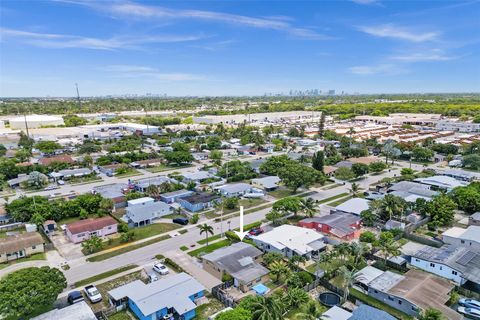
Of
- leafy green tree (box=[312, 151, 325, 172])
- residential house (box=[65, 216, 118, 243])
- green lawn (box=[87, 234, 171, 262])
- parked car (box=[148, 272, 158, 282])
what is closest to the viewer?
parked car (box=[148, 272, 158, 282])

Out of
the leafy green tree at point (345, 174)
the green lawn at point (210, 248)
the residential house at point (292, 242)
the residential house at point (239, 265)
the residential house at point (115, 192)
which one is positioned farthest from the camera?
the leafy green tree at point (345, 174)

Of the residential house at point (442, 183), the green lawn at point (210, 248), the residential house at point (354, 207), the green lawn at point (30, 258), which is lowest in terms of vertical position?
the green lawn at point (30, 258)

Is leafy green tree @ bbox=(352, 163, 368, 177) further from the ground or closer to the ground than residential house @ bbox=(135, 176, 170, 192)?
further from the ground

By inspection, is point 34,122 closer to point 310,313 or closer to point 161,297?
point 161,297

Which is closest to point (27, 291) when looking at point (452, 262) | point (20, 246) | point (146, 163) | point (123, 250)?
point (123, 250)

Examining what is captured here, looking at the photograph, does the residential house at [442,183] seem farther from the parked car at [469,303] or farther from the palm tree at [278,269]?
the palm tree at [278,269]

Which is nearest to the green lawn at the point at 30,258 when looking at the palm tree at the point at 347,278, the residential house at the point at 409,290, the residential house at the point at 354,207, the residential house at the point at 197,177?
the residential house at the point at 197,177

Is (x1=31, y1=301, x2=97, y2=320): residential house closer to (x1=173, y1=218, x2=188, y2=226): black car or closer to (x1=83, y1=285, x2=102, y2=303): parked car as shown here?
(x1=83, y1=285, x2=102, y2=303): parked car

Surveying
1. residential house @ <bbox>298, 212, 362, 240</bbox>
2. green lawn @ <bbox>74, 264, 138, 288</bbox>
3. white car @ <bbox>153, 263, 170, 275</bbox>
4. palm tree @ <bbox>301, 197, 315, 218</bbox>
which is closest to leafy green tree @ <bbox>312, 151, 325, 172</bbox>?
residential house @ <bbox>298, 212, 362, 240</bbox>
